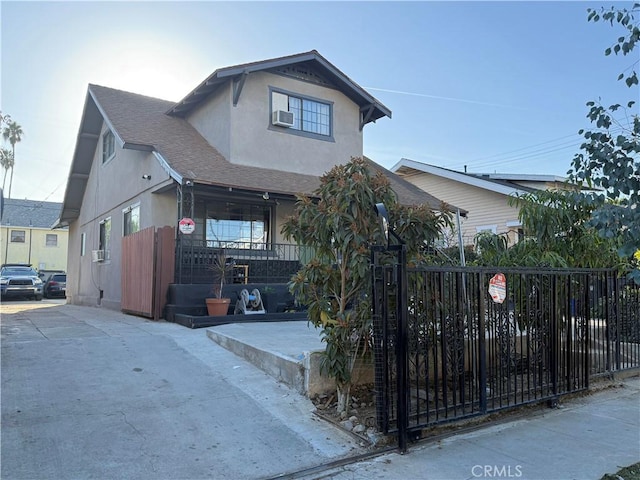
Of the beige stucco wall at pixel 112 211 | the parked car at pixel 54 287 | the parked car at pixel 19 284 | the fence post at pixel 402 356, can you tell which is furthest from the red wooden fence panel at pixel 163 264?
the parked car at pixel 54 287

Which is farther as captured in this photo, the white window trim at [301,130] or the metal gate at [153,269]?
the white window trim at [301,130]

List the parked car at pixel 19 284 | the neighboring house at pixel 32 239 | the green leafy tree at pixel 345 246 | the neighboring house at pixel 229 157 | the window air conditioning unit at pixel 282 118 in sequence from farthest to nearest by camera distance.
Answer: the neighboring house at pixel 32 239, the parked car at pixel 19 284, the window air conditioning unit at pixel 282 118, the neighboring house at pixel 229 157, the green leafy tree at pixel 345 246

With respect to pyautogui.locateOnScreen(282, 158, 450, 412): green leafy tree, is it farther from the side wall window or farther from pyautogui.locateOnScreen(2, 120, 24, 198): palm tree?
pyautogui.locateOnScreen(2, 120, 24, 198): palm tree

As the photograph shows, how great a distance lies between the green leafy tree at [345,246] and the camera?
482 centimetres

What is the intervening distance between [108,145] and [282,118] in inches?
280

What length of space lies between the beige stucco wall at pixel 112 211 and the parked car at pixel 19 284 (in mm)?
2131

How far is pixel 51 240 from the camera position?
132 feet

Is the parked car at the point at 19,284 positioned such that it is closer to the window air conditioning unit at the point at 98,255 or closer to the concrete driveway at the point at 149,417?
the window air conditioning unit at the point at 98,255

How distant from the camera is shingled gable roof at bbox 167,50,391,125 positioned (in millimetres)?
12977

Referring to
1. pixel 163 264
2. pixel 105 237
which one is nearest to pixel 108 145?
pixel 105 237

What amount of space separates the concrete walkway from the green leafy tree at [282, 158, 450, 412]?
0.83 metres

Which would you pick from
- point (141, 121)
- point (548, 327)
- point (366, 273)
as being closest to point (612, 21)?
point (366, 273)

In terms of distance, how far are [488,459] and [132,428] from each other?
3191 millimetres

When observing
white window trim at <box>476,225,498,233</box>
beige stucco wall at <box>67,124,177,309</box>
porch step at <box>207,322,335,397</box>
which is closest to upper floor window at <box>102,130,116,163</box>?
beige stucco wall at <box>67,124,177,309</box>
